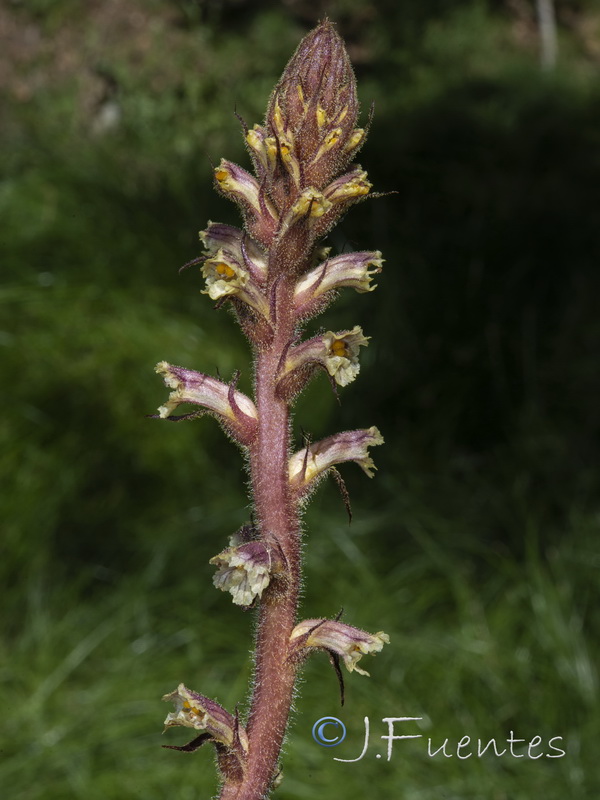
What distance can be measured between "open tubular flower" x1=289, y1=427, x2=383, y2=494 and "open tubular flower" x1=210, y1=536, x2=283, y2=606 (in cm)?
12

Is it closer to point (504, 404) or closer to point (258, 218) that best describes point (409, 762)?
point (504, 404)

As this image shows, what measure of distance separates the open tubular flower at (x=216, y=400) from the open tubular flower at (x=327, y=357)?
0.07m

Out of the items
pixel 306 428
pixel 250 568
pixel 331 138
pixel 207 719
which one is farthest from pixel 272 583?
pixel 306 428

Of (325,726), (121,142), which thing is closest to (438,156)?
(121,142)

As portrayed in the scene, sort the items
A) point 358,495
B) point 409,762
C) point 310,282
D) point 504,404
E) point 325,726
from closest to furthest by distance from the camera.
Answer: point 310,282, point 409,762, point 325,726, point 358,495, point 504,404

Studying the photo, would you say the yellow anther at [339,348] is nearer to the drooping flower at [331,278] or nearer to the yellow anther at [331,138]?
the drooping flower at [331,278]

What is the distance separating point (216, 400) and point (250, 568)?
0.80 feet

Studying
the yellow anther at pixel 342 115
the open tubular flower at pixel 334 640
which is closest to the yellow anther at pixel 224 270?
the yellow anther at pixel 342 115

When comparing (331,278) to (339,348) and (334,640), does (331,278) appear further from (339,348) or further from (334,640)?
(334,640)

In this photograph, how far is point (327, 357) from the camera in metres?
1.21

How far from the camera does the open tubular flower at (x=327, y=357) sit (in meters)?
1.21

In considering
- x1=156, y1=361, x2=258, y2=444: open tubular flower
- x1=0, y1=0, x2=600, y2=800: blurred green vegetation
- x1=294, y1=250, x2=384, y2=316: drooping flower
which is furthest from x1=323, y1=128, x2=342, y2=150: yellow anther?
x1=0, y1=0, x2=600, y2=800: blurred green vegetation

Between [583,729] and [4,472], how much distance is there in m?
2.94

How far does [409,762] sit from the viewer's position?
3885 millimetres
